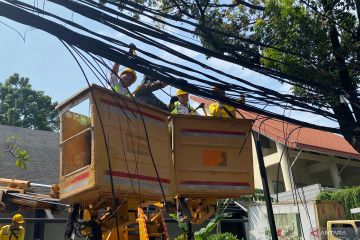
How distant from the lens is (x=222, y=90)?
4.80 meters

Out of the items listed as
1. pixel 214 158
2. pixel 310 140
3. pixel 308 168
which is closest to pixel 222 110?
pixel 214 158

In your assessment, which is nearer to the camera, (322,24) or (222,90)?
(222,90)

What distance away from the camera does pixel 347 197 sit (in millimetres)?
15859

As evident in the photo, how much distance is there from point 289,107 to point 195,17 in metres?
3.77

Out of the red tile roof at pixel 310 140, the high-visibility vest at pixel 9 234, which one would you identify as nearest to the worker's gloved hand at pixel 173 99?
the high-visibility vest at pixel 9 234

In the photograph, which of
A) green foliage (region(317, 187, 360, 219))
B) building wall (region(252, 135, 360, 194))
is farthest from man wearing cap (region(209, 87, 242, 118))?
building wall (region(252, 135, 360, 194))

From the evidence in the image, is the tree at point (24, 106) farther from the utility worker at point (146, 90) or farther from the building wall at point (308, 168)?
the utility worker at point (146, 90)

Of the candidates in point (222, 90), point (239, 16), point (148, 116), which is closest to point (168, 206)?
point (148, 116)

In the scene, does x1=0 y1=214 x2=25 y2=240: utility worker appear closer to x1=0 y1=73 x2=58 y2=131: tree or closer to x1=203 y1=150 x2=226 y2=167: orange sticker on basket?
x1=203 y1=150 x2=226 y2=167: orange sticker on basket

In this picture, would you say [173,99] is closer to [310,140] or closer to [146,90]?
[146,90]

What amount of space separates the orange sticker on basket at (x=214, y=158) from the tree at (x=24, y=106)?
2744 cm

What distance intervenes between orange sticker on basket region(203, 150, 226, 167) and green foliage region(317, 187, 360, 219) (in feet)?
37.8

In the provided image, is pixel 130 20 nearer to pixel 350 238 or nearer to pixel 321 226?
pixel 350 238

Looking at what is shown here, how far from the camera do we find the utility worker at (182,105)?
6363 millimetres
